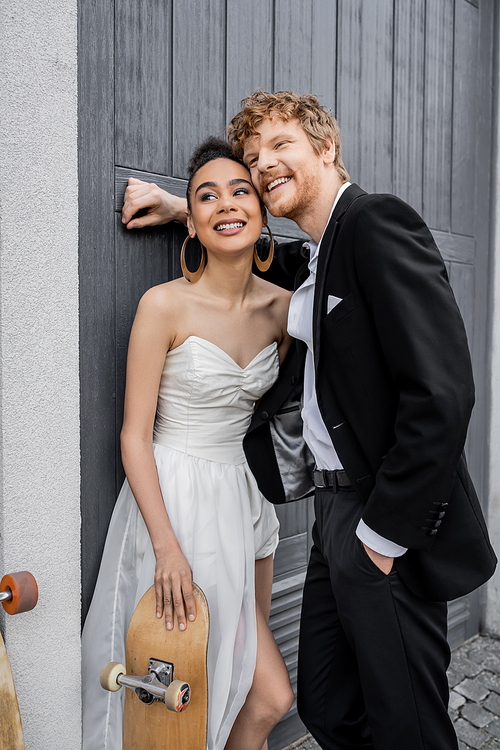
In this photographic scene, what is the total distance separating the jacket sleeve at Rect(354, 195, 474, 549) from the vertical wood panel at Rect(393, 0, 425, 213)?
6.06 ft

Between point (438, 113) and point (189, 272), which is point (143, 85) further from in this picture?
point (438, 113)

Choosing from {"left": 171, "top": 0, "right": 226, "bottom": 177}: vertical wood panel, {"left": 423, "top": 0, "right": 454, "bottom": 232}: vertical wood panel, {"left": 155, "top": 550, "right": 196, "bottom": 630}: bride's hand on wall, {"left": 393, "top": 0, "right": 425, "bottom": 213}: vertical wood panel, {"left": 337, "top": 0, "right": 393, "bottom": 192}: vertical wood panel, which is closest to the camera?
{"left": 155, "top": 550, "right": 196, "bottom": 630}: bride's hand on wall

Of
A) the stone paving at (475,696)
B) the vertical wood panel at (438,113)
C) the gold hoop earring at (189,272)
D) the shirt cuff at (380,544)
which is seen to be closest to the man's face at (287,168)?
the gold hoop earring at (189,272)

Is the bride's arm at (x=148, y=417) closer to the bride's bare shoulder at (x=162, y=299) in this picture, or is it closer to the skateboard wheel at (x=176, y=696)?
the bride's bare shoulder at (x=162, y=299)

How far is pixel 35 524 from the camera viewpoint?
1.74 metres

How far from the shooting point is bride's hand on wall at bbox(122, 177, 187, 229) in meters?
2.00

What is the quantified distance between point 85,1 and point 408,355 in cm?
150

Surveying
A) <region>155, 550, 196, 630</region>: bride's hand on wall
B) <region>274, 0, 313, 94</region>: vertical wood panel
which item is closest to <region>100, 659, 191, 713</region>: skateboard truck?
<region>155, 550, 196, 630</region>: bride's hand on wall

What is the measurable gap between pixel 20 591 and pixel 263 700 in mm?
894

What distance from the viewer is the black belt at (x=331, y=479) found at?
181 centimetres

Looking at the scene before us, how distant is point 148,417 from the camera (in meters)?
1.90

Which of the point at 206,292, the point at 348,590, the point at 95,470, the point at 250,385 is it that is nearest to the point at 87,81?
the point at 206,292

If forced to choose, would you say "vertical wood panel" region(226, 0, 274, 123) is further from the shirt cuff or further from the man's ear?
the shirt cuff

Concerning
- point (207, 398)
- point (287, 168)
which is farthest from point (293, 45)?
point (207, 398)
